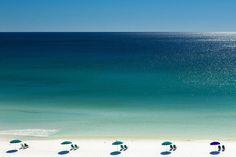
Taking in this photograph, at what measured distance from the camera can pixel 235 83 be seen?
52.3 metres

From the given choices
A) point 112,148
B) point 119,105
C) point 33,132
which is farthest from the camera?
point 119,105

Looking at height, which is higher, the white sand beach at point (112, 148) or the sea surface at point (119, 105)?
the sea surface at point (119, 105)

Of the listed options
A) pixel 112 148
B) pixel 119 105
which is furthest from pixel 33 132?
pixel 119 105

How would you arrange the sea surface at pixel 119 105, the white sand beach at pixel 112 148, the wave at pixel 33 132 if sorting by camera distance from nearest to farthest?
the white sand beach at pixel 112 148 → the wave at pixel 33 132 → the sea surface at pixel 119 105

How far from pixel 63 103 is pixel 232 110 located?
20089 mm

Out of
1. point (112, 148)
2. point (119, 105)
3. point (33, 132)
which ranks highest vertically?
point (119, 105)

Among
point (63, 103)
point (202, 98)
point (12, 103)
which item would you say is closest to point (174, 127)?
point (202, 98)

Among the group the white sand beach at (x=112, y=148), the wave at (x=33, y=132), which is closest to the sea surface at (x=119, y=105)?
the wave at (x=33, y=132)

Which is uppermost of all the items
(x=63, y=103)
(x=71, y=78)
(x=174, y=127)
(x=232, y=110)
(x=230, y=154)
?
(x=71, y=78)

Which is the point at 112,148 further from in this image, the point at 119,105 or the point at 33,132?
the point at 119,105

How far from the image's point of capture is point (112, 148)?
25.3m

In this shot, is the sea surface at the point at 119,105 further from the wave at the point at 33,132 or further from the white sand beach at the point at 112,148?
the white sand beach at the point at 112,148

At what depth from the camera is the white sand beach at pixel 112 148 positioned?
24.2 metres

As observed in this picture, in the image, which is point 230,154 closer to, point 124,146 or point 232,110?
point 124,146
